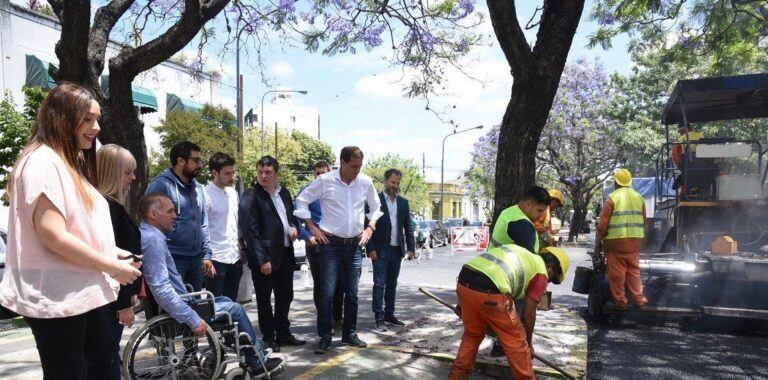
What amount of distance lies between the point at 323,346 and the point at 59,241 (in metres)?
3.36

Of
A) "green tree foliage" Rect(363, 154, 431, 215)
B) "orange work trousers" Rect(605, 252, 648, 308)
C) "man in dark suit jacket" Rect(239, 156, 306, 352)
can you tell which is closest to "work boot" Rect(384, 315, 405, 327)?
"man in dark suit jacket" Rect(239, 156, 306, 352)

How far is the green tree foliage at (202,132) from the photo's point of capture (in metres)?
21.6

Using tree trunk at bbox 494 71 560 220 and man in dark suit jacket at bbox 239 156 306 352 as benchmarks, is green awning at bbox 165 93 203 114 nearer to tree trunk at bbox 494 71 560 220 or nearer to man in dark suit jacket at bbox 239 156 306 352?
man in dark suit jacket at bbox 239 156 306 352

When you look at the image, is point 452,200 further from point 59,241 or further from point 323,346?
point 59,241

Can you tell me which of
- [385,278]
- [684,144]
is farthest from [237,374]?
[684,144]

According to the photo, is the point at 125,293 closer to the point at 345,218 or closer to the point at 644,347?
the point at 345,218

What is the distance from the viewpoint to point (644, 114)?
27.8 meters

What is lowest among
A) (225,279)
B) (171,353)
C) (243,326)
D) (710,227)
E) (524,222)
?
(171,353)

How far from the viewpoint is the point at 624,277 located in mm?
7004

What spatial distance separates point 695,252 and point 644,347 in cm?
166

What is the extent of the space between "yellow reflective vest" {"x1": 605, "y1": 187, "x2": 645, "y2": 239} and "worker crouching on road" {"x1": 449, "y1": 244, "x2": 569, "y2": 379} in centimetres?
322

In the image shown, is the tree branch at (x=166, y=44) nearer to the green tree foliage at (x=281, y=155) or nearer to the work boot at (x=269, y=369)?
the work boot at (x=269, y=369)

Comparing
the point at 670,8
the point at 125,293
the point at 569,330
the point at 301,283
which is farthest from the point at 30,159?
the point at 670,8

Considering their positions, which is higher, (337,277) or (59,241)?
(59,241)
